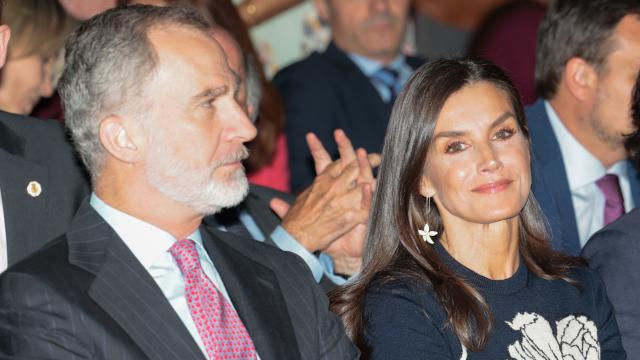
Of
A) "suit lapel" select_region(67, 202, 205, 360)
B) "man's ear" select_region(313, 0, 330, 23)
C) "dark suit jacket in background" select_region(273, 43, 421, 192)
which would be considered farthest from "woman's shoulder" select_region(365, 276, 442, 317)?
"man's ear" select_region(313, 0, 330, 23)

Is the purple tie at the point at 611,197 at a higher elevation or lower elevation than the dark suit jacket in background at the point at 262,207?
lower

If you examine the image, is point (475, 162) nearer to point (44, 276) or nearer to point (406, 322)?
point (406, 322)

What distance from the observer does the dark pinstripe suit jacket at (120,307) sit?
7.34 feet

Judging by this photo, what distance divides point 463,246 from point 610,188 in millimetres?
1056

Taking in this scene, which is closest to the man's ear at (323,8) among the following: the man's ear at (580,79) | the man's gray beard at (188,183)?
the man's ear at (580,79)

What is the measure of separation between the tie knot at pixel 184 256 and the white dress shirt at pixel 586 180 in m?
1.48

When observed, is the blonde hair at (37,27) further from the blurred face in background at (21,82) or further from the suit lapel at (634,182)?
the suit lapel at (634,182)

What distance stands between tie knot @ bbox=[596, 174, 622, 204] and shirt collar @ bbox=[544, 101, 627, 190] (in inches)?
→ 0.5

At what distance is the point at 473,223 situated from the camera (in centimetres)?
278

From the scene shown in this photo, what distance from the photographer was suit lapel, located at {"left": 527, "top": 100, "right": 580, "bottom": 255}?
3.43 meters

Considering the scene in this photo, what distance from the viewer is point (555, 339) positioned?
2715 millimetres

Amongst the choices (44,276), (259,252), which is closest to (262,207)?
(259,252)

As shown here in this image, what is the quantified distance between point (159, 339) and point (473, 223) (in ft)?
2.72

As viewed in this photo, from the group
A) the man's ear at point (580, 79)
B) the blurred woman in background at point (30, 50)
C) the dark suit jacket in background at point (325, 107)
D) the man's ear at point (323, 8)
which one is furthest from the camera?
the man's ear at point (323, 8)
